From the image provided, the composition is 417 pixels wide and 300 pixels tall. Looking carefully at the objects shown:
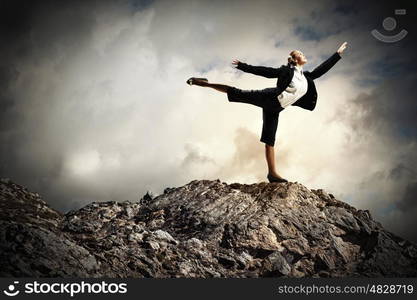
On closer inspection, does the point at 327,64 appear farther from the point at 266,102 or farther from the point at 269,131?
the point at 269,131

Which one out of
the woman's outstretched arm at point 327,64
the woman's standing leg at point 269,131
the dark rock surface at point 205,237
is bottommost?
the dark rock surface at point 205,237

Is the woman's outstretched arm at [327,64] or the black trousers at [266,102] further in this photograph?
the woman's outstretched arm at [327,64]

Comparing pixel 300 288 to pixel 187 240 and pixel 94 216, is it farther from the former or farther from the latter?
pixel 94 216

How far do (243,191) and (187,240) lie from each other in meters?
3.10

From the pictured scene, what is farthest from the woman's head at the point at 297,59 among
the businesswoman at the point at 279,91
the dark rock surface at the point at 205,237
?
the dark rock surface at the point at 205,237

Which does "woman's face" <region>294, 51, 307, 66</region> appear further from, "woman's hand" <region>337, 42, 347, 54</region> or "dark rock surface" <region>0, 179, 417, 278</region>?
"dark rock surface" <region>0, 179, 417, 278</region>

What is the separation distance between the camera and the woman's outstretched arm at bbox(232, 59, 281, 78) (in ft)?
40.1

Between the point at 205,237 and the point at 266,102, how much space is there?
4.45m

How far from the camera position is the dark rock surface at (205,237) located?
10320mm

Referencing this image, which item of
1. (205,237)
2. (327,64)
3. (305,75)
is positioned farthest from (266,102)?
(205,237)

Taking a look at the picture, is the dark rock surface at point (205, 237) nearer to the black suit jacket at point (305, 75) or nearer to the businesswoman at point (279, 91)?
the businesswoman at point (279, 91)

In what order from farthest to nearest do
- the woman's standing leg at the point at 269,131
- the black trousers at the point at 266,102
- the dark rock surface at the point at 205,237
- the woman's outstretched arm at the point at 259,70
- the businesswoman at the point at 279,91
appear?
the woman's standing leg at the point at 269,131 → the black trousers at the point at 266,102 → the businesswoman at the point at 279,91 → the woman's outstretched arm at the point at 259,70 → the dark rock surface at the point at 205,237

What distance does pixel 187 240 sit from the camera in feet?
41.1

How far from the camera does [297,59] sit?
13.2m
